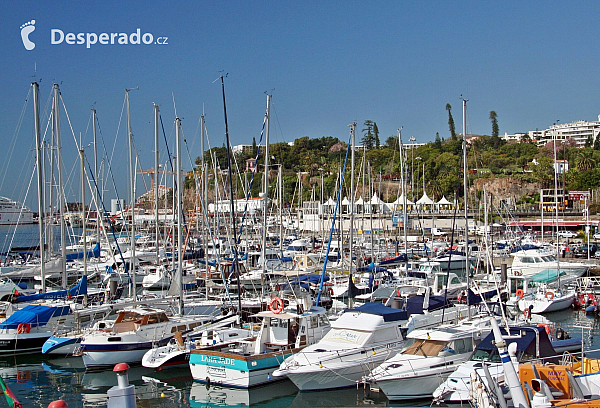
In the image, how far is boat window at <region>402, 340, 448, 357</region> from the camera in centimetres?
1675

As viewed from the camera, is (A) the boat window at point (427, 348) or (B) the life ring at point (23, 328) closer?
(A) the boat window at point (427, 348)

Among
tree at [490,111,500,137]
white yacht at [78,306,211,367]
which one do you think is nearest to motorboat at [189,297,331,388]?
white yacht at [78,306,211,367]

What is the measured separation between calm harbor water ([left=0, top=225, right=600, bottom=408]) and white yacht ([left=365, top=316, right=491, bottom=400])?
0.50 m

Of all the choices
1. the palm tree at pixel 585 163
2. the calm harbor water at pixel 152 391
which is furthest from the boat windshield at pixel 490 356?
the palm tree at pixel 585 163

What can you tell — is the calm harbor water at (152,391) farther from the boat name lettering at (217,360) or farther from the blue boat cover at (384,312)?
the blue boat cover at (384,312)

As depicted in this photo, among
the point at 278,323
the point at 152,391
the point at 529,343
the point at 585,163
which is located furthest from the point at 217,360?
the point at 585,163

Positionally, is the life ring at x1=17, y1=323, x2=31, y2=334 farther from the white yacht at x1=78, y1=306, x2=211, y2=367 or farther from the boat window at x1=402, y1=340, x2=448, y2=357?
the boat window at x1=402, y1=340, x2=448, y2=357

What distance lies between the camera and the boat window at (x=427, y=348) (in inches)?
659

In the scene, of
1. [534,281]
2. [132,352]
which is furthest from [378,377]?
[534,281]

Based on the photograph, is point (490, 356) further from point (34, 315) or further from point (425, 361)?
point (34, 315)

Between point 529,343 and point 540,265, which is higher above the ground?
point 529,343

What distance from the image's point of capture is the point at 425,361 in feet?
53.7

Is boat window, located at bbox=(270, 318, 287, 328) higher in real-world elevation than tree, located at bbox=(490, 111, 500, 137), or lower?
lower

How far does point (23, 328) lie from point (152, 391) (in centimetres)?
848
